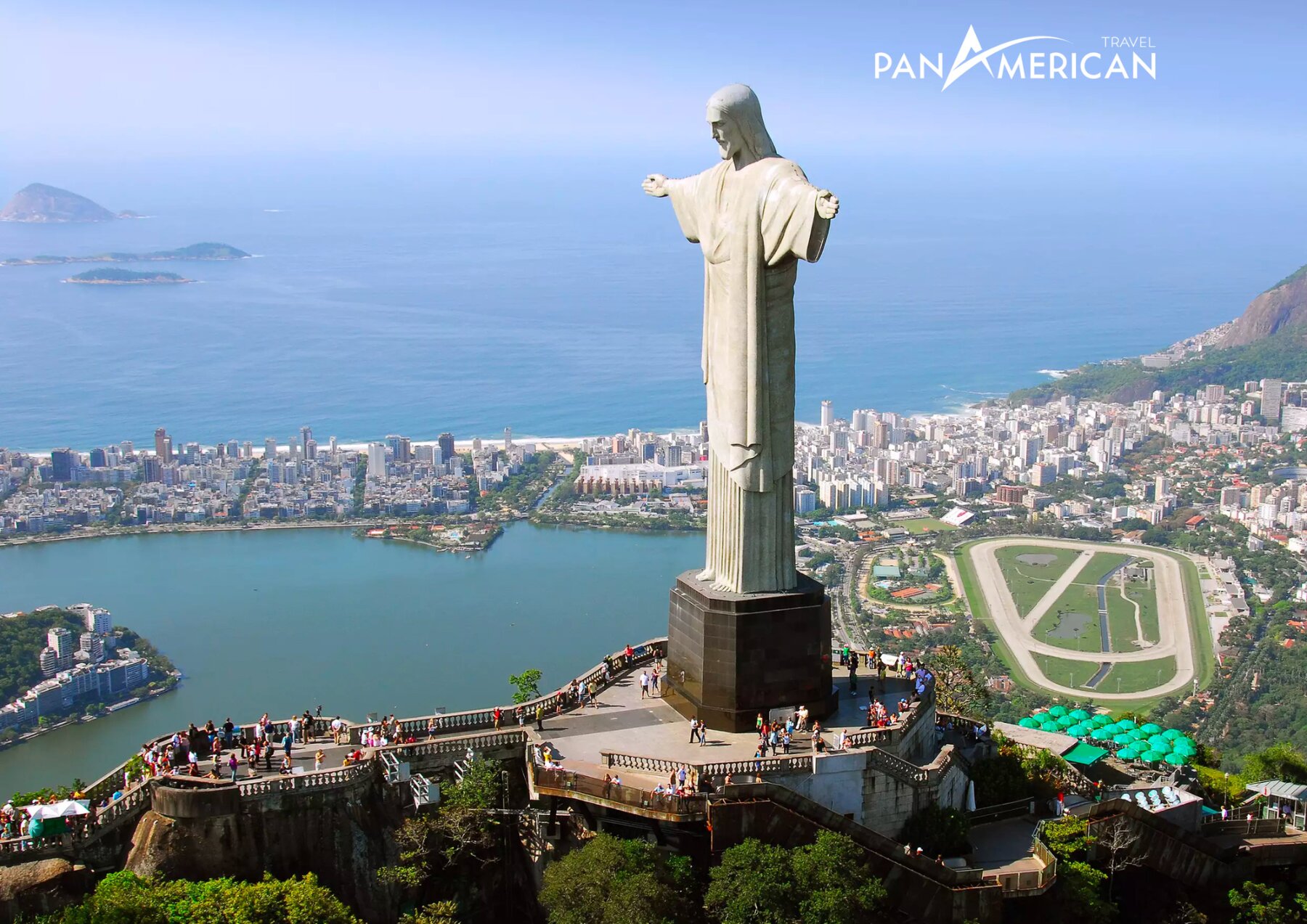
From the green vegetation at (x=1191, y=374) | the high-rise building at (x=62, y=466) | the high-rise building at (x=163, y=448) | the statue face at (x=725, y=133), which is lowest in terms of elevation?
the high-rise building at (x=62, y=466)

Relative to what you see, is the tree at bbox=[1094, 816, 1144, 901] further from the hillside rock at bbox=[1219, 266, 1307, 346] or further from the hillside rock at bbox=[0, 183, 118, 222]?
the hillside rock at bbox=[0, 183, 118, 222]

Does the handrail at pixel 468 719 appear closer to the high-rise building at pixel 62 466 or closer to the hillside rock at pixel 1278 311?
the high-rise building at pixel 62 466

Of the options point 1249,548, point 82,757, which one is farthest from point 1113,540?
point 82,757

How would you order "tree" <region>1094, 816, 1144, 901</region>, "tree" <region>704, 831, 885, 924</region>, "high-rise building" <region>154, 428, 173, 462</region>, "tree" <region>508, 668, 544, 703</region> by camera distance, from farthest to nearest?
"high-rise building" <region>154, 428, 173, 462</region> → "tree" <region>508, 668, 544, 703</region> → "tree" <region>1094, 816, 1144, 901</region> → "tree" <region>704, 831, 885, 924</region>

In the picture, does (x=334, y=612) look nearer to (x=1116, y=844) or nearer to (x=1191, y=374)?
(x=1116, y=844)

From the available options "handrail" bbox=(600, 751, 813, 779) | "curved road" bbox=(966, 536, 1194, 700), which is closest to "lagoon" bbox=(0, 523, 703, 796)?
"curved road" bbox=(966, 536, 1194, 700)

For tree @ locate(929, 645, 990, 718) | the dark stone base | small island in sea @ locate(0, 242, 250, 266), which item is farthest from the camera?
small island in sea @ locate(0, 242, 250, 266)

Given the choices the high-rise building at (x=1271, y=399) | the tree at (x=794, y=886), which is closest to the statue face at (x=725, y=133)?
the tree at (x=794, y=886)
